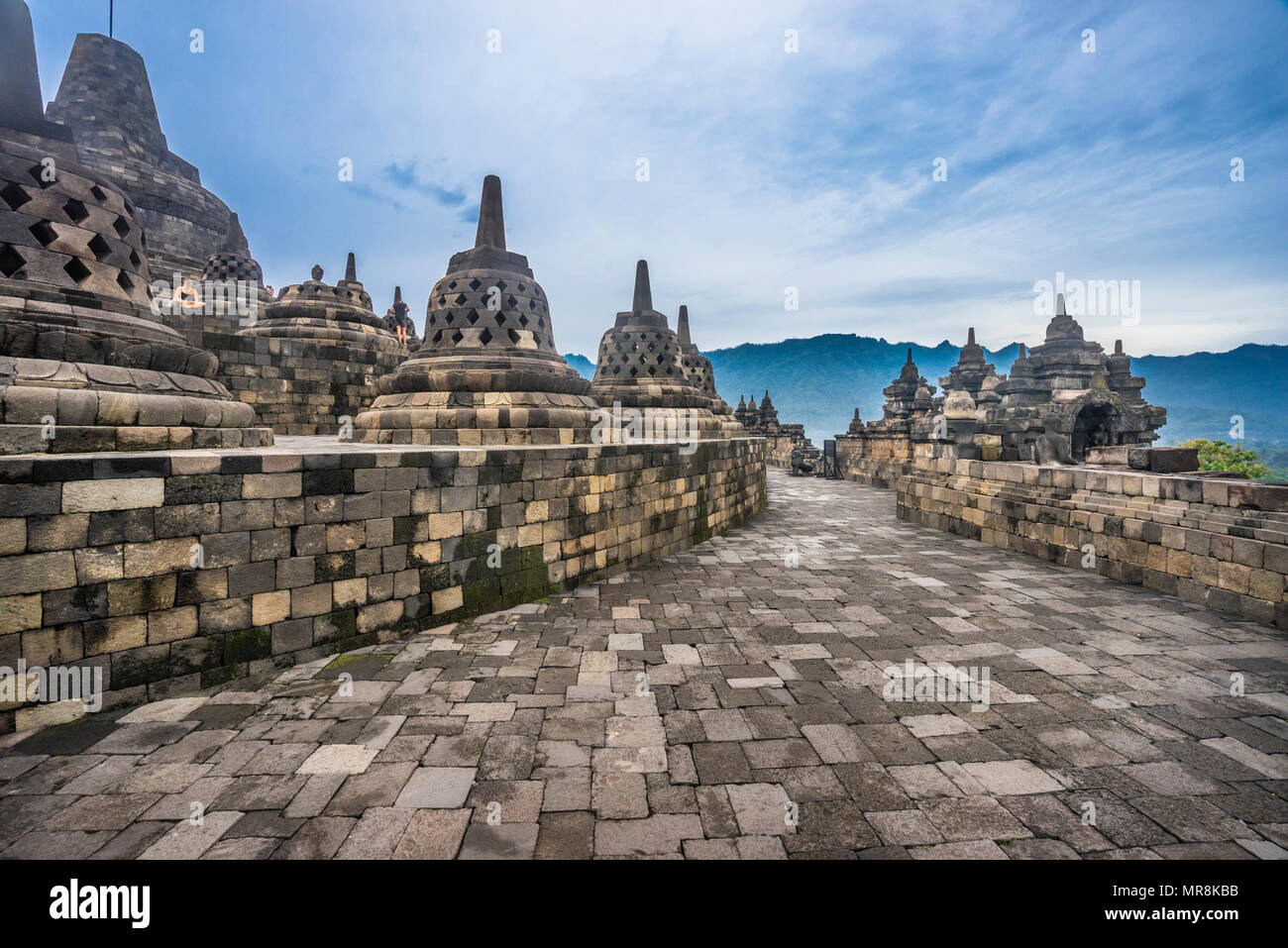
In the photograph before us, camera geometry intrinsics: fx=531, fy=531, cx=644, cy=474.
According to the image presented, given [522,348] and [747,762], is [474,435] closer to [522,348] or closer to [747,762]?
[522,348]

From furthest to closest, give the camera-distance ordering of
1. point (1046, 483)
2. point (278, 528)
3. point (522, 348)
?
point (1046, 483) → point (522, 348) → point (278, 528)

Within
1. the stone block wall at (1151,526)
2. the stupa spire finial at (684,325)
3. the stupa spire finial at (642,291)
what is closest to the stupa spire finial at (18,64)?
the stupa spire finial at (642,291)

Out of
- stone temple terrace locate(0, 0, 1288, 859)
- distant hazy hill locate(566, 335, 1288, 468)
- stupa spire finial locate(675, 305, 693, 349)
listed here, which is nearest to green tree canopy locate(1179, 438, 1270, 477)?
stupa spire finial locate(675, 305, 693, 349)

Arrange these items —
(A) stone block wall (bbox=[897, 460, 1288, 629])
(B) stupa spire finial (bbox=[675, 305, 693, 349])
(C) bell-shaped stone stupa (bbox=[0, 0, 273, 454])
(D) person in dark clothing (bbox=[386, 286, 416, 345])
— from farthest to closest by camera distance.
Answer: (D) person in dark clothing (bbox=[386, 286, 416, 345]) < (B) stupa spire finial (bbox=[675, 305, 693, 349]) < (A) stone block wall (bbox=[897, 460, 1288, 629]) < (C) bell-shaped stone stupa (bbox=[0, 0, 273, 454])

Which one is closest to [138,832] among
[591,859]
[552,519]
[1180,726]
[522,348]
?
[591,859]

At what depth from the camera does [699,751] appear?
282 cm

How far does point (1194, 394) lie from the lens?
160 metres

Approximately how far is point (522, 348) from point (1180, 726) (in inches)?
269

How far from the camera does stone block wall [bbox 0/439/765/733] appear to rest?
297 centimetres

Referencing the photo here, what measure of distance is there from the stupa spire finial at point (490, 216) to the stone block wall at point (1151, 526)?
823 centimetres

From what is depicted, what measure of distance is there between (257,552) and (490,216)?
5.34 meters

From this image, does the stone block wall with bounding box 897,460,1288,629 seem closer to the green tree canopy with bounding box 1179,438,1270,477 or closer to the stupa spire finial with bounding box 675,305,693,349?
the stupa spire finial with bounding box 675,305,693,349

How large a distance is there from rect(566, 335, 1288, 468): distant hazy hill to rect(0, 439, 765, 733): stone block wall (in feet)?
494

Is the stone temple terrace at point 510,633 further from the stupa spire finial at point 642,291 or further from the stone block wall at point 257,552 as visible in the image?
the stupa spire finial at point 642,291
